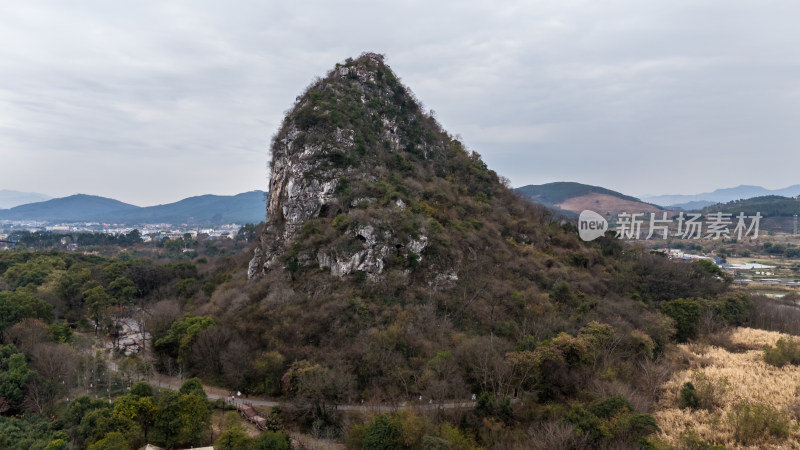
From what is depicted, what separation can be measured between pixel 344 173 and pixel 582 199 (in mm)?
107678

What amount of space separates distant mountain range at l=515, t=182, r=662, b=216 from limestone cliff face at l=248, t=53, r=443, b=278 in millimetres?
48922

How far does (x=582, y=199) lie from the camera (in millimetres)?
123938

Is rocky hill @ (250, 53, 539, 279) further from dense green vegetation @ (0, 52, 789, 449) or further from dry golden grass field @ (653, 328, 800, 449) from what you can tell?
dry golden grass field @ (653, 328, 800, 449)

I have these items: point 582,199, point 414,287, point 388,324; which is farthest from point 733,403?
point 582,199

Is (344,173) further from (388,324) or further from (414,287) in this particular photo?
(388,324)

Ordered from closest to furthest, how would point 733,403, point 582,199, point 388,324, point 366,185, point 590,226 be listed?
point 733,403
point 388,324
point 366,185
point 590,226
point 582,199

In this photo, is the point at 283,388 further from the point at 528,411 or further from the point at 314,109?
the point at 314,109

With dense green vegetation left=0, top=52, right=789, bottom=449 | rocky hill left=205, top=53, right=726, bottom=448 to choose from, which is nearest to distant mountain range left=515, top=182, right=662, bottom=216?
rocky hill left=205, top=53, right=726, bottom=448

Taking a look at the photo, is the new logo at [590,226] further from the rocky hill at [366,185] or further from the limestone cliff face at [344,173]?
the limestone cliff face at [344,173]

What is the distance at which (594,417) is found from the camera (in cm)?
1566

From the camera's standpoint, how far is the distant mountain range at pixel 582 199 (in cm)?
10432

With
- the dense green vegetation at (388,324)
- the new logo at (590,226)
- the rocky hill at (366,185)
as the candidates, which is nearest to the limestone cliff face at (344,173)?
the rocky hill at (366,185)

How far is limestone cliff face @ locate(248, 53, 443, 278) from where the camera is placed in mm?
32062

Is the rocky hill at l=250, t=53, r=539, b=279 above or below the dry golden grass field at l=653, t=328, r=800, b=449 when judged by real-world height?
above
